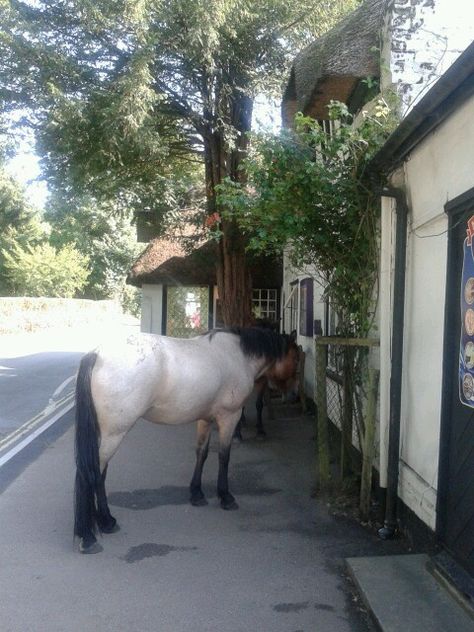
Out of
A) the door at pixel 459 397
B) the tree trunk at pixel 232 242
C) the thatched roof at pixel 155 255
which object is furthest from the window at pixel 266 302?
the door at pixel 459 397

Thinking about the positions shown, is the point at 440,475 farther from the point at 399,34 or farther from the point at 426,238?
the point at 399,34

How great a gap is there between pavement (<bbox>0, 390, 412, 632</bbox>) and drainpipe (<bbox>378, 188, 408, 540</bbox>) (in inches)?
9.8

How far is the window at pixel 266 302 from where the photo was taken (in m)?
15.6

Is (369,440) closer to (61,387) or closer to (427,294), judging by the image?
(427,294)

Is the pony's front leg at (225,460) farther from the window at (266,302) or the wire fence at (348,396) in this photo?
the window at (266,302)

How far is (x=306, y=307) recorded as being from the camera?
9.98 metres

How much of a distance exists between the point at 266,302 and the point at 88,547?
1187 cm

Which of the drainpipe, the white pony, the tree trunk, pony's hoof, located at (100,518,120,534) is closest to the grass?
the tree trunk

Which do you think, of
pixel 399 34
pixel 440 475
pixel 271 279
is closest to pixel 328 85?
pixel 399 34

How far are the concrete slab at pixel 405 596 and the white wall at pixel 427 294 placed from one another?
0.39 m

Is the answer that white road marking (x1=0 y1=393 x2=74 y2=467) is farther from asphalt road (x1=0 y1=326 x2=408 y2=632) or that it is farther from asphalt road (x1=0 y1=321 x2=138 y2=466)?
asphalt road (x1=0 y1=326 x2=408 y2=632)

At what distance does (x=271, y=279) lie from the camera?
1515cm

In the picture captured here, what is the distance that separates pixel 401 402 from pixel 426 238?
1.36 m

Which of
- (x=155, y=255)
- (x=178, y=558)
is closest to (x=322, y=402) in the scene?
(x=178, y=558)
